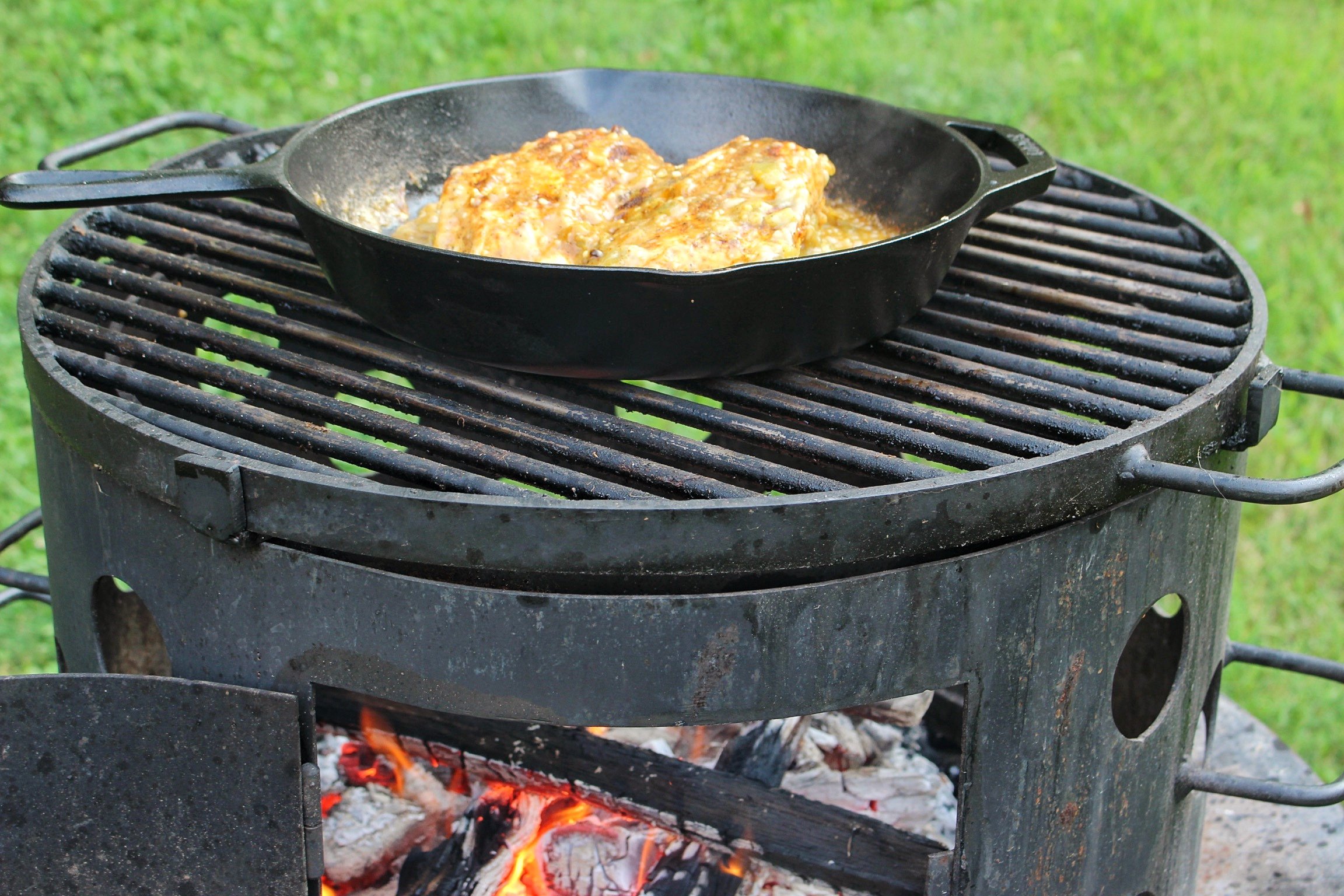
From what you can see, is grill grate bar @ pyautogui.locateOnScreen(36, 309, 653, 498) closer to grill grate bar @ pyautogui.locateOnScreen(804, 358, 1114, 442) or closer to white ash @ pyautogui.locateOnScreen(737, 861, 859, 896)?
grill grate bar @ pyautogui.locateOnScreen(804, 358, 1114, 442)

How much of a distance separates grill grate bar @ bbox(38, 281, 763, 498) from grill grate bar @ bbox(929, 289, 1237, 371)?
72 centimetres

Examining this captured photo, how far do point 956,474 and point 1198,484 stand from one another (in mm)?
323

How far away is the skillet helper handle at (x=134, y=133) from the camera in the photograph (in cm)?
256

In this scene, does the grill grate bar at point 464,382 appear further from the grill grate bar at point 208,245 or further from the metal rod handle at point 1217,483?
the metal rod handle at point 1217,483

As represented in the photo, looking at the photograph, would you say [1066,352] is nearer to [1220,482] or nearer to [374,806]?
[1220,482]

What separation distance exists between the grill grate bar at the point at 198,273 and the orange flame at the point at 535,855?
1.00 metres

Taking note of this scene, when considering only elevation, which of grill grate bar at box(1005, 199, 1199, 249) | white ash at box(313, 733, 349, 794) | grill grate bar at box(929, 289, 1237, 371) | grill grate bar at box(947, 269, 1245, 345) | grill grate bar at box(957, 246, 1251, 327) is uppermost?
grill grate bar at box(1005, 199, 1199, 249)

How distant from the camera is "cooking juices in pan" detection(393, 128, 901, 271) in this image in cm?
209

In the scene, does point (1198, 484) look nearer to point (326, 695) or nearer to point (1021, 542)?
point (1021, 542)

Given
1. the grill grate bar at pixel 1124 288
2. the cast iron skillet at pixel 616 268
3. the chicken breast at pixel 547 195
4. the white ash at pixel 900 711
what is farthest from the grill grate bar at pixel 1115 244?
the white ash at pixel 900 711

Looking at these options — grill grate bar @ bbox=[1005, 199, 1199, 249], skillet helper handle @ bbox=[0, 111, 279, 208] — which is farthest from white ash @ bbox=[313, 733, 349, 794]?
grill grate bar @ bbox=[1005, 199, 1199, 249]

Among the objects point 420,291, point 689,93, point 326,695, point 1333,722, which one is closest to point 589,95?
point 689,93

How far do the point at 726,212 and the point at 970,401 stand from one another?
51cm

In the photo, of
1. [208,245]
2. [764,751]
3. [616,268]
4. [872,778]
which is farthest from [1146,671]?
[208,245]
